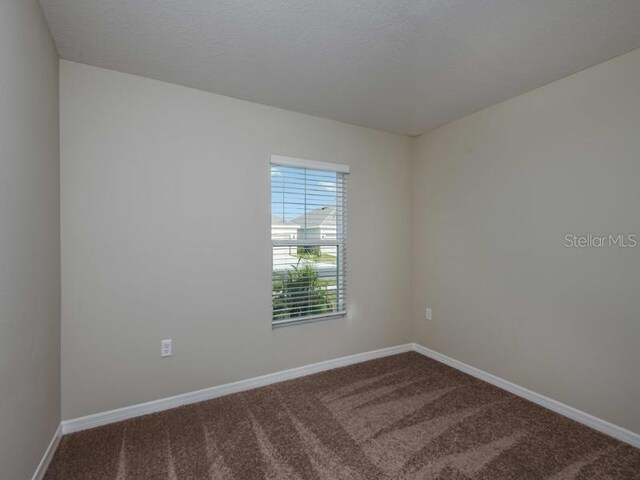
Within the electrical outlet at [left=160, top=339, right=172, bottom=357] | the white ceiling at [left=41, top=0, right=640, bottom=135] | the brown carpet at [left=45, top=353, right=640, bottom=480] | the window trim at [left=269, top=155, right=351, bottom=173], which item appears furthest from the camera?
the window trim at [left=269, top=155, right=351, bottom=173]

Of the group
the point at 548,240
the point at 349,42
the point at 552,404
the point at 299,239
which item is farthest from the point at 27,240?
the point at 552,404

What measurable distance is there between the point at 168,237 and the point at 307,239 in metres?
1.15

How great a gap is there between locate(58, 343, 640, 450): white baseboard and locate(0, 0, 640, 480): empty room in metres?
0.01

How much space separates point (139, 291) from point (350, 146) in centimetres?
220

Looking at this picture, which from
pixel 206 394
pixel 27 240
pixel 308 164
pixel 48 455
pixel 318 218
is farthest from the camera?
pixel 318 218

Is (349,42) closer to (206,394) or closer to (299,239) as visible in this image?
(299,239)

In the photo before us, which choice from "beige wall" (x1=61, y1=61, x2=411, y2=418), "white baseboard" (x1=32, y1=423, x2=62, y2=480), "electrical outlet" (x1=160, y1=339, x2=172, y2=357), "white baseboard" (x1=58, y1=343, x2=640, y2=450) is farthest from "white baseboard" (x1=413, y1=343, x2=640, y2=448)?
"white baseboard" (x1=32, y1=423, x2=62, y2=480)

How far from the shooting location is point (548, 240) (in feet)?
7.39

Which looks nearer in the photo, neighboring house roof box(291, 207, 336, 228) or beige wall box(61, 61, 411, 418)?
beige wall box(61, 61, 411, 418)

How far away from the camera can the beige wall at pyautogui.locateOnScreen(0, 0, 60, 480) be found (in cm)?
121

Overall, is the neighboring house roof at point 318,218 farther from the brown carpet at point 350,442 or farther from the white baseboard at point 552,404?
the white baseboard at point 552,404

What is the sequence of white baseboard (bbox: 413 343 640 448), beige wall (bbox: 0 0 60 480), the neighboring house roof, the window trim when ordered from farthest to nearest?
the neighboring house roof
the window trim
white baseboard (bbox: 413 343 640 448)
beige wall (bbox: 0 0 60 480)

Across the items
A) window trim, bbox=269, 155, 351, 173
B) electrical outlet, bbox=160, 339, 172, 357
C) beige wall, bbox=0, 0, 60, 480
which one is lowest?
electrical outlet, bbox=160, 339, 172, 357

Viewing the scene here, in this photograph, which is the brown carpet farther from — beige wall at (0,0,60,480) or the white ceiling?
the white ceiling
